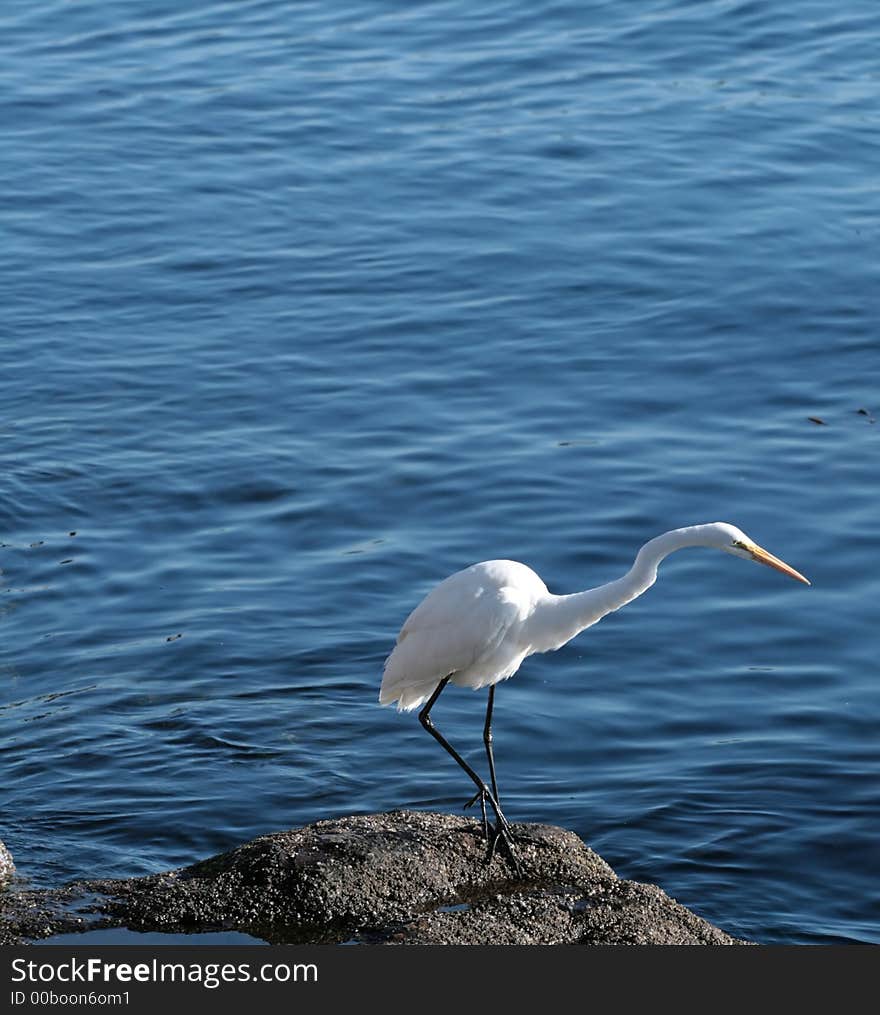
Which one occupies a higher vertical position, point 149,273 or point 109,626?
point 149,273

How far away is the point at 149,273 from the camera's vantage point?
580 inches

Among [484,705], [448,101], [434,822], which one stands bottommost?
[484,705]

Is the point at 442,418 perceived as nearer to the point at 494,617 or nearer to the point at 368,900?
the point at 494,617

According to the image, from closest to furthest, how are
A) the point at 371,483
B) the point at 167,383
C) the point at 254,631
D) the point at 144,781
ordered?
the point at 144,781 → the point at 254,631 → the point at 371,483 → the point at 167,383

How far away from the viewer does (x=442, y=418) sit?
39.9 ft

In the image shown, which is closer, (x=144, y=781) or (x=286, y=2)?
(x=144, y=781)

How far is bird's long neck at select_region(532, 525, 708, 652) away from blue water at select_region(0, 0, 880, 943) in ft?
4.08

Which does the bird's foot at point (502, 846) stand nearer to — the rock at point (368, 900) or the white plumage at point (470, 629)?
the rock at point (368, 900)

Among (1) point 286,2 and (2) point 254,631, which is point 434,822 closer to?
(2) point 254,631

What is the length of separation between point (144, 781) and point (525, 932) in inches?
117

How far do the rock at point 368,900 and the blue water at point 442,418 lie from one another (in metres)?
1.10

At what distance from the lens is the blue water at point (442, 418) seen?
8.29 metres

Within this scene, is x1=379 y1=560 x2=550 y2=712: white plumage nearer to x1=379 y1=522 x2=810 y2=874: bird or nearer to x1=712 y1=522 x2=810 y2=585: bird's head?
x1=379 y1=522 x2=810 y2=874: bird

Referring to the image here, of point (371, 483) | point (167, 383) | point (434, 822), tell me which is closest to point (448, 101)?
point (167, 383)
